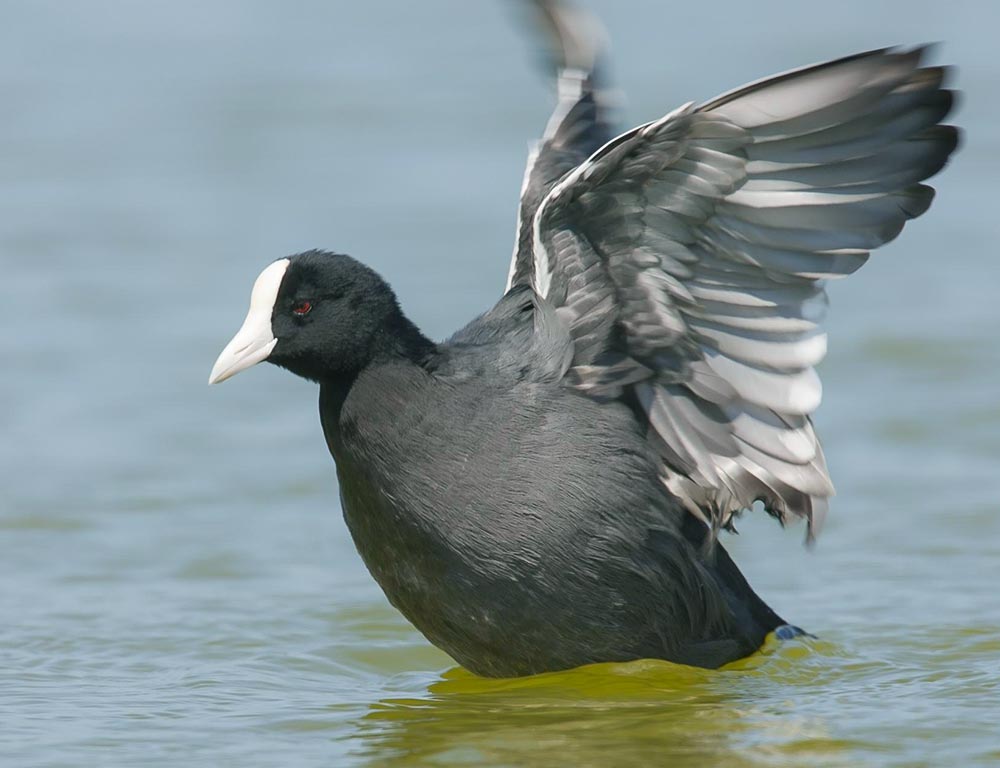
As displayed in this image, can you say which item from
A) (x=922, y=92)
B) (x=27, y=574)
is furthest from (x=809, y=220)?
(x=27, y=574)

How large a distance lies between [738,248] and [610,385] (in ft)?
1.79

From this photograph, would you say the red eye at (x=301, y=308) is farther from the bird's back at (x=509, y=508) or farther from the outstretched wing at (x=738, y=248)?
the outstretched wing at (x=738, y=248)

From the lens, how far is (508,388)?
16.7ft

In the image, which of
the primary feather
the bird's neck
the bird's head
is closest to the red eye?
the bird's head

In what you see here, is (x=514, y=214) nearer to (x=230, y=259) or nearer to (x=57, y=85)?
(x=230, y=259)

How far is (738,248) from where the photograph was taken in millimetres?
4840

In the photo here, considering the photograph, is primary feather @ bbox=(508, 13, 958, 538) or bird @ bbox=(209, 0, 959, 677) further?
bird @ bbox=(209, 0, 959, 677)

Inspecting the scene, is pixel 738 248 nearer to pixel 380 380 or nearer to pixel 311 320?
pixel 380 380

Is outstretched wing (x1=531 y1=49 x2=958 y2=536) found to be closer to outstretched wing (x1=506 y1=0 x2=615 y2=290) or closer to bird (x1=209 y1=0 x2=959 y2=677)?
bird (x1=209 y1=0 x2=959 y2=677)

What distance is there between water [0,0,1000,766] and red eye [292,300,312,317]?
Answer: 1092 mm

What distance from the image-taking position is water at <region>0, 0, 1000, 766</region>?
16.7 ft

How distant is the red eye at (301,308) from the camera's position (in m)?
5.00

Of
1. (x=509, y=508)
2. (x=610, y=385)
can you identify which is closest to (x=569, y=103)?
(x=610, y=385)

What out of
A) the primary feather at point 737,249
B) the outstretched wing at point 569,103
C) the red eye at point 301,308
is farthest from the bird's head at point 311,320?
the outstretched wing at point 569,103
